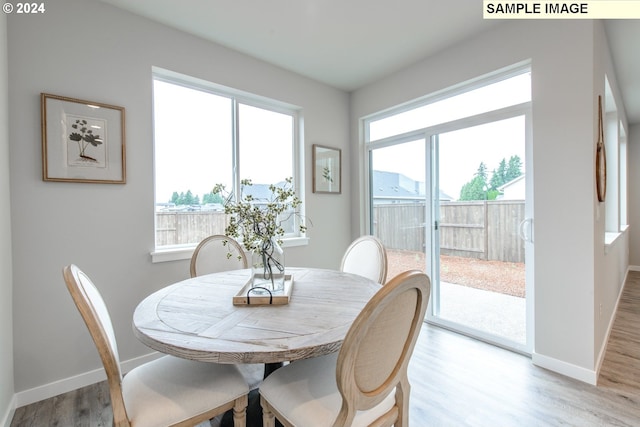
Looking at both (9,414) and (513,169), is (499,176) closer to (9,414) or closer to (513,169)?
(513,169)

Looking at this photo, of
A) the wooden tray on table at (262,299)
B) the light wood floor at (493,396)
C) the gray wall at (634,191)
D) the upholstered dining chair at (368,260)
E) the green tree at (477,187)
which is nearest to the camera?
the wooden tray on table at (262,299)

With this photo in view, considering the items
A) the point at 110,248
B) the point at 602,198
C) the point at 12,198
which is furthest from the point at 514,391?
the point at 12,198

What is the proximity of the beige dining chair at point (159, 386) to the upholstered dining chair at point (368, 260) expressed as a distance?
1195mm

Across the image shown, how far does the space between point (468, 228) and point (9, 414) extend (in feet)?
11.4

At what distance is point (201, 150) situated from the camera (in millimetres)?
2627

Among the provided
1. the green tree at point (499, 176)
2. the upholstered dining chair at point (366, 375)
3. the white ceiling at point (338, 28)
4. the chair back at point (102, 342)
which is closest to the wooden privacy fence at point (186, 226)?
the chair back at point (102, 342)

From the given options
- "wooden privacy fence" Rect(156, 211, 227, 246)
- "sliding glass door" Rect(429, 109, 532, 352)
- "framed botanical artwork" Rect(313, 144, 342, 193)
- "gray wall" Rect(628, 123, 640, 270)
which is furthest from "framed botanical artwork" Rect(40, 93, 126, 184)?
"gray wall" Rect(628, 123, 640, 270)

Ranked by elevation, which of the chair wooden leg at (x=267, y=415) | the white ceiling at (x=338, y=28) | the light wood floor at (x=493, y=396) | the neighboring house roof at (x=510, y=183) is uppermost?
the white ceiling at (x=338, y=28)

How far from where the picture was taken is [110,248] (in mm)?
2074

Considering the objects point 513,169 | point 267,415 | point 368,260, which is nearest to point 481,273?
point 513,169

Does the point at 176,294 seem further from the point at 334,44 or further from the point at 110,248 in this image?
the point at 334,44

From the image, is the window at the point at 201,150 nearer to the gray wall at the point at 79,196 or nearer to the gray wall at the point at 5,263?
the gray wall at the point at 79,196

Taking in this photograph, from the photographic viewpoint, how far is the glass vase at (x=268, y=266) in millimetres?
1503

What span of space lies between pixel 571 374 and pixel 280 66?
357 centimetres
